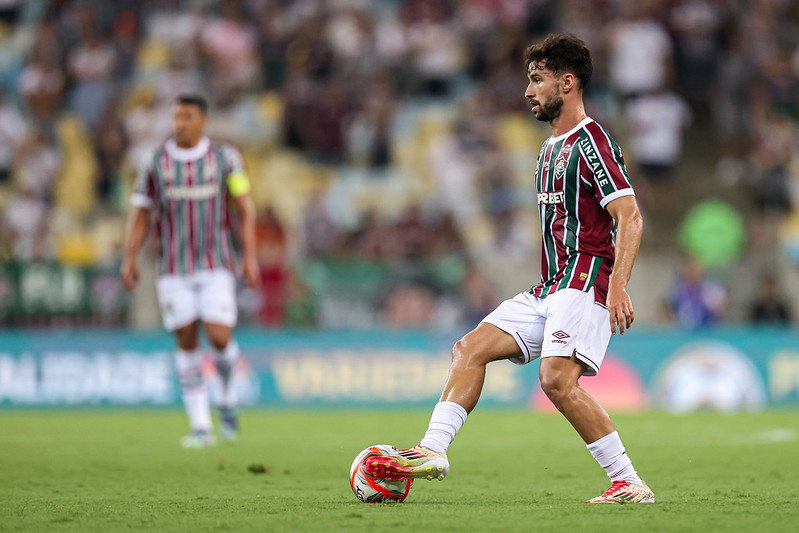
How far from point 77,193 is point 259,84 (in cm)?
327

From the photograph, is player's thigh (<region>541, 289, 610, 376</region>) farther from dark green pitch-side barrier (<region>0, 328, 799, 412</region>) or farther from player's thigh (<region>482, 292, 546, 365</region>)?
dark green pitch-side barrier (<region>0, 328, 799, 412</region>)

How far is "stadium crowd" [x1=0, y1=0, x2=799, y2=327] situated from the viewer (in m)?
16.4

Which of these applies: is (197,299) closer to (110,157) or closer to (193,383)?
(193,383)

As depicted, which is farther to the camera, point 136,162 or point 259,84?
point 259,84

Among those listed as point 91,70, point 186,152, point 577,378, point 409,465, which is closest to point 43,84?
point 91,70

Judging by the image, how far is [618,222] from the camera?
567 cm

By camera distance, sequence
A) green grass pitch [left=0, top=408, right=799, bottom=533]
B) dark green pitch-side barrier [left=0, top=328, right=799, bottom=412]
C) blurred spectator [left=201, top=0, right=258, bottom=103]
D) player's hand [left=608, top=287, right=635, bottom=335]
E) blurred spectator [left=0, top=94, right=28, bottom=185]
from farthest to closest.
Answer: blurred spectator [left=201, top=0, right=258, bottom=103]
blurred spectator [left=0, top=94, right=28, bottom=185]
dark green pitch-side barrier [left=0, top=328, right=799, bottom=412]
player's hand [left=608, top=287, right=635, bottom=335]
green grass pitch [left=0, top=408, right=799, bottom=533]

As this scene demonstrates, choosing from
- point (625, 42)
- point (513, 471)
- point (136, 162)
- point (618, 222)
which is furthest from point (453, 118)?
point (618, 222)

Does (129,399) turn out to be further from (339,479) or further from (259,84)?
(339,479)

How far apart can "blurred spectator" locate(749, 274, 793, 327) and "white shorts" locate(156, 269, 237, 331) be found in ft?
24.8

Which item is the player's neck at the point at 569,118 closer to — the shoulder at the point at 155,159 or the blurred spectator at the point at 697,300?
the shoulder at the point at 155,159

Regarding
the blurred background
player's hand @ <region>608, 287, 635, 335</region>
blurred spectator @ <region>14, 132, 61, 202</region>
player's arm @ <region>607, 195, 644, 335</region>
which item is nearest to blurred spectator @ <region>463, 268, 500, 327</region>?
the blurred background

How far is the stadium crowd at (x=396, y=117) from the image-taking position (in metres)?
16.4

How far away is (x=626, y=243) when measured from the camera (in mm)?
5598
